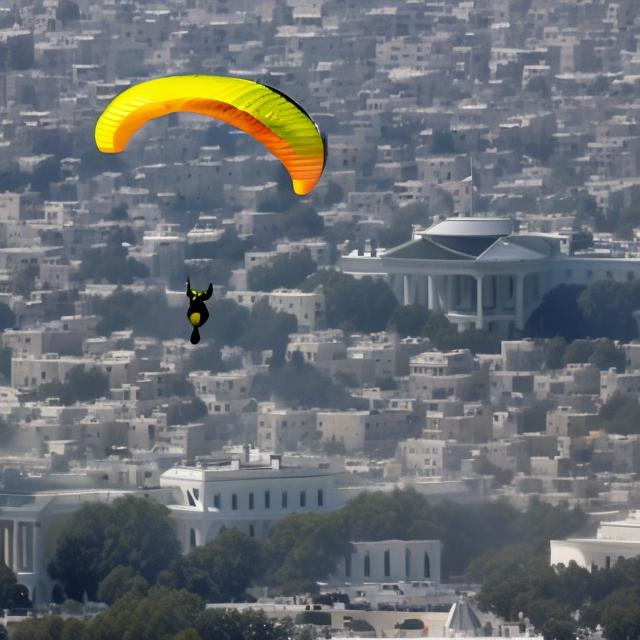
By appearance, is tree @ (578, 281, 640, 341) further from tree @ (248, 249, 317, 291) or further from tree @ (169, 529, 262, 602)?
tree @ (169, 529, 262, 602)

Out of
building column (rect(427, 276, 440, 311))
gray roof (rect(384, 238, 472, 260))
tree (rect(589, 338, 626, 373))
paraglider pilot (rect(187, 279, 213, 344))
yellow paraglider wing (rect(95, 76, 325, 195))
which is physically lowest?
tree (rect(589, 338, 626, 373))

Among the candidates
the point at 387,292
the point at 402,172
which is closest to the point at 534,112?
the point at 402,172

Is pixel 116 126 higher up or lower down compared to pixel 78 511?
higher up

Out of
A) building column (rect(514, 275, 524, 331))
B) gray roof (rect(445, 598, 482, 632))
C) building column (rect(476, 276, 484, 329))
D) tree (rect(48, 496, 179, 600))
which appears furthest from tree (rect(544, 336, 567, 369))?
gray roof (rect(445, 598, 482, 632))

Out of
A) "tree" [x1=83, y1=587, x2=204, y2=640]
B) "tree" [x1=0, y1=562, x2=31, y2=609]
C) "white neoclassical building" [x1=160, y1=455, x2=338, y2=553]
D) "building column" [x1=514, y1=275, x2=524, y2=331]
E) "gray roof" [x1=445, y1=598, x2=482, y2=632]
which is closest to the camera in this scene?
"tree" [x1=83, y1=587, x2=204, y2=640]

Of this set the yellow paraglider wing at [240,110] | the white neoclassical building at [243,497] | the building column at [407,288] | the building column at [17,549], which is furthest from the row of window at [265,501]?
the yellow paraglider wing at [240,110]

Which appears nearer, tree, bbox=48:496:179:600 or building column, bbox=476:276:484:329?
tree, bbox=48:496:179:600

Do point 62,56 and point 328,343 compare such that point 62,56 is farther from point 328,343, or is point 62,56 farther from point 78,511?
point 78,511
